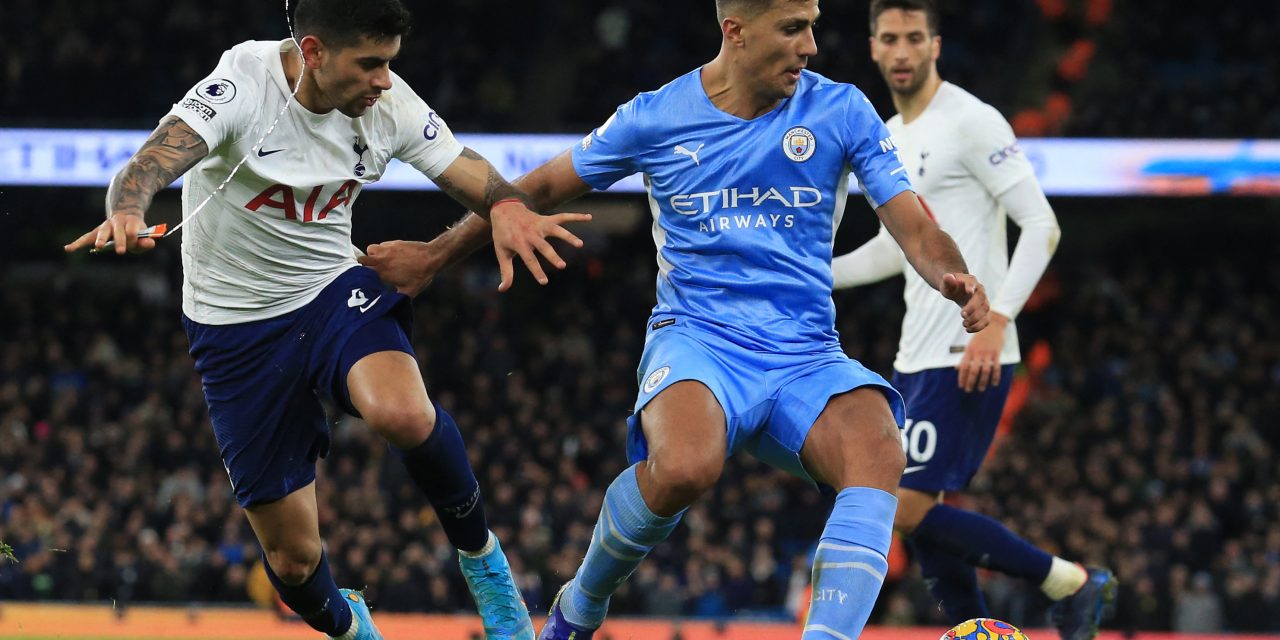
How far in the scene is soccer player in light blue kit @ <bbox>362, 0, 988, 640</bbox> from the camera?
5121mm

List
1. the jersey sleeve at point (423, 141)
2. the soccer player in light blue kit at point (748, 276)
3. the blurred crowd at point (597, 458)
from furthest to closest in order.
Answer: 1. the blurred crowd at point (597, 458)
2. the jersey sleeve at point (423, 141)
3. the soccer player in light blue kit at point (748, 276)

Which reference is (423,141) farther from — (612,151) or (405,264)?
(612,151)

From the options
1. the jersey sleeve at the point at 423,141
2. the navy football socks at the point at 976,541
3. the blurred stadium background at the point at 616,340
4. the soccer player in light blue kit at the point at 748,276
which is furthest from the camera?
the blurred stadium background at the point at 616,340

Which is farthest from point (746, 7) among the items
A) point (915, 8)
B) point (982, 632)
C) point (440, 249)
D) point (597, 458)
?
point (597, 458)

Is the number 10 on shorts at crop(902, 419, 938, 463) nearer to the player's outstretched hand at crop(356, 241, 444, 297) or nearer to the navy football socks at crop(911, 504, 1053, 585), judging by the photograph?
the navy football socks at crop(911, 504, 1053, 585)

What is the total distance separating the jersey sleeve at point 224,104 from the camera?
5.45m

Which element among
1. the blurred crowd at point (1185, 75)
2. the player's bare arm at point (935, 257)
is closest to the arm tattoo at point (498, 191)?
the player's bare arm at point (935, 257)

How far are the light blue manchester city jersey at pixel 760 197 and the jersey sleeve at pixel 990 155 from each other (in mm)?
1670

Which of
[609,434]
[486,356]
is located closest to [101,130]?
[486,356]

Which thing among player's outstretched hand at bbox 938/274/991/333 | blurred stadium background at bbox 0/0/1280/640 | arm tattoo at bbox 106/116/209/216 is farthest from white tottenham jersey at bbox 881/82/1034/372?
blurred stadium background at bbox 0/0/1280/640

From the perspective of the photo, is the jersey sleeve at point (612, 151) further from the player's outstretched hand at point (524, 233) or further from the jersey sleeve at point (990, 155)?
the jersey sleeve at point (990, 155)

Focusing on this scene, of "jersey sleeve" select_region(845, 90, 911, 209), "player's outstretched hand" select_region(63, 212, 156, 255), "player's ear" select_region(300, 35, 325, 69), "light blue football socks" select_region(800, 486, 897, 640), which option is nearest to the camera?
"player's outstretched hand" select_region(63, 212, 156, 255)

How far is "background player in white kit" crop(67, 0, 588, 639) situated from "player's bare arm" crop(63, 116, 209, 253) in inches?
2.6

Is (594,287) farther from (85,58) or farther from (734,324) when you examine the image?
(734,324)
